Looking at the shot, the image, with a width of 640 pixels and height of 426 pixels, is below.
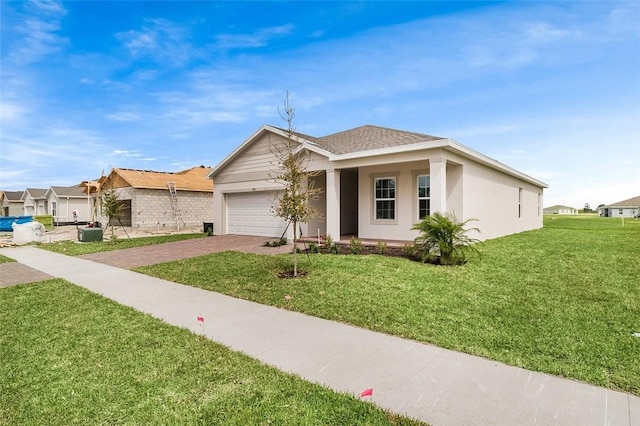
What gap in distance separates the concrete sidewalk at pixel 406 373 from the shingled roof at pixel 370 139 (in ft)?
28.6

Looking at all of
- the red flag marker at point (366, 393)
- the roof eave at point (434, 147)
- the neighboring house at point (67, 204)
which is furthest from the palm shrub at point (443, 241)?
the neighboring house at point (67, 204)

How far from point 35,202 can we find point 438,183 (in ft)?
164

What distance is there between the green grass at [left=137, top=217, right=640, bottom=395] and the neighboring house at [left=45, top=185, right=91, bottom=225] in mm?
34695

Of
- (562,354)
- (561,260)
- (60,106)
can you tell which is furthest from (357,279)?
(60,106)

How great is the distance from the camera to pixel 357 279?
7617 millimetres

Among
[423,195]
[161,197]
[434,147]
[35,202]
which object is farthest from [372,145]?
[35,202]

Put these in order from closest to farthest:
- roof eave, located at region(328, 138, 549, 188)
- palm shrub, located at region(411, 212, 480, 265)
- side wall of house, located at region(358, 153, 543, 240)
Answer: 1. palm shrub, located at region(411, 212, 480, 265)
2. roof eave, located at region(328, 138, 549, 188)
3. side wall of house, located at region(358, 153, 543, 240)

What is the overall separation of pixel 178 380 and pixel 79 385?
987mm

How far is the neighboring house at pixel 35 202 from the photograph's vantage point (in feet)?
133

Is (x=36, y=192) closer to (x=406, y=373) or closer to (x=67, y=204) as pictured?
(x=67, y=204)

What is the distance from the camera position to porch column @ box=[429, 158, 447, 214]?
35.8 feet

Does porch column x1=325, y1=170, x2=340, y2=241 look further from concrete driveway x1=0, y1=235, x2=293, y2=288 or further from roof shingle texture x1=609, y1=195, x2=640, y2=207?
roof shingle texture x1=609, y1=195, x2=640, y2=207

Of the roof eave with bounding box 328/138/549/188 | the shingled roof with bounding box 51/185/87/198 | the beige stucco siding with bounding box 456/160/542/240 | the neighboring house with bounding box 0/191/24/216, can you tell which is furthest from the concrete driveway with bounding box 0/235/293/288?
the neighboring house with bounding box 0/191/24/216

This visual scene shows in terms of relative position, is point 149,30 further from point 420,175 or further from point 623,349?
point 623,349
